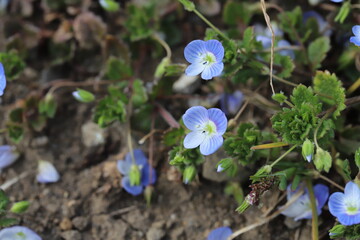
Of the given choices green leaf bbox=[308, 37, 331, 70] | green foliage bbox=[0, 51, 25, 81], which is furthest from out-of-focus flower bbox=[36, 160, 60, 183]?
green leaf bbox=[308, 37, 331, 70]

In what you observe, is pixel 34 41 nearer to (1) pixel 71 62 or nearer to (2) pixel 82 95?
(1) pixel 71 62

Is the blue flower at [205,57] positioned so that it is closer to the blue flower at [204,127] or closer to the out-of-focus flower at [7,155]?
the blue flower at [204,127]

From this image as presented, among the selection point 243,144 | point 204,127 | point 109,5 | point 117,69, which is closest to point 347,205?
point 243,144

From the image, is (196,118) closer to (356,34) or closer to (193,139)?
(193,139)

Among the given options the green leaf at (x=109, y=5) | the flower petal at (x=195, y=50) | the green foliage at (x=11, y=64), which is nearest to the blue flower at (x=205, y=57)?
the flower petal at (x=195, y=50)

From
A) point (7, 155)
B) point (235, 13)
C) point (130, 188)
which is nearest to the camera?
point (130, 188)

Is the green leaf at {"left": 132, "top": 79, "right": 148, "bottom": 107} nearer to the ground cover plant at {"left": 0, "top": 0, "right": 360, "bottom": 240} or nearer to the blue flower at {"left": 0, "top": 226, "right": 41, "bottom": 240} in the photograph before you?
the ground cover plant at {"left": 0, "top": 0, "right": 360, "bottom": 240}
